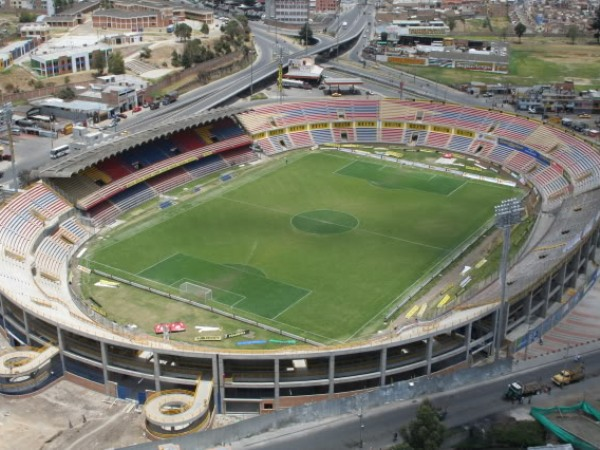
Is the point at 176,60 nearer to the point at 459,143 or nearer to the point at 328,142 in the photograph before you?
the point at 328,142

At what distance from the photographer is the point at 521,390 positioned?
160ft

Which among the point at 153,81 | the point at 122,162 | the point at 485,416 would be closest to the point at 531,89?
the point at 153,81

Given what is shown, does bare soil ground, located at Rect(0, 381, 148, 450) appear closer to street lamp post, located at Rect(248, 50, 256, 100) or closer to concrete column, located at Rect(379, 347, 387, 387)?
concrete column, located at Rect(379, 347, 387, 387)

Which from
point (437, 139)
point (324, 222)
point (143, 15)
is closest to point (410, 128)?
point (437, 139)

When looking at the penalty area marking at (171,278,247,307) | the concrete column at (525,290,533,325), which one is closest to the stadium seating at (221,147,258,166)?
the penalty area marking at (171,278,247,307)

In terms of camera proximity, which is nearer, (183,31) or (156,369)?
(156,369)

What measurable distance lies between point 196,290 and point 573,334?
30270 mm

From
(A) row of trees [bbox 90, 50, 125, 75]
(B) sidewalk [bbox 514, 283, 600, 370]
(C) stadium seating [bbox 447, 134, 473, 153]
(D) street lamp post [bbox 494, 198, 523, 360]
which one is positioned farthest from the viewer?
(A) row of trees [bbox 90, 50, 125, 75]

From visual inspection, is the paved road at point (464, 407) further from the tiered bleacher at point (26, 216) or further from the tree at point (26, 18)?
the tree at point (26, 18)

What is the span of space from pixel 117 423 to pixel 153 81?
284ft

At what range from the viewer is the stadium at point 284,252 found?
51812 mm

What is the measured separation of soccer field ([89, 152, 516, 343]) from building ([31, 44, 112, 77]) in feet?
165

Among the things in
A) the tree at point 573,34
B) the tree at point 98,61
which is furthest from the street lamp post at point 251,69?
the tree at point 573,34

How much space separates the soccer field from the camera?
2494 inches
